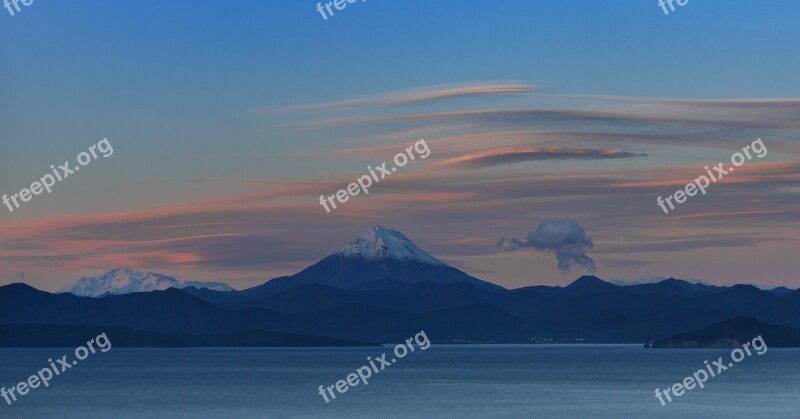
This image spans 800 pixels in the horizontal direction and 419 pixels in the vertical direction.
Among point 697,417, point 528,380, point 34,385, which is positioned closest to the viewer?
point 697,417

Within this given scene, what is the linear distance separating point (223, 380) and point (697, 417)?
77.6 meters

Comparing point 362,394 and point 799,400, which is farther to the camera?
point 362,394

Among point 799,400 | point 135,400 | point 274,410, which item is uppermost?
point 135,400

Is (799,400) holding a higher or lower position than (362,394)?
lower

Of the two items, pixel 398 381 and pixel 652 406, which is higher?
pixel 398 381

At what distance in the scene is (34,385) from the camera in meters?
147

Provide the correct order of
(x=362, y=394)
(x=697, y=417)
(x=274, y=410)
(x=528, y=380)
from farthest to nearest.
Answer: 1. (x=528, y=380)
2. (x=362, y=394)
3. (x=274, y=410)
4. (x=697, y=417)

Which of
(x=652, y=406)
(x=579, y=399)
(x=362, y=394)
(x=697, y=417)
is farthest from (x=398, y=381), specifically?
(x=697, y=417)

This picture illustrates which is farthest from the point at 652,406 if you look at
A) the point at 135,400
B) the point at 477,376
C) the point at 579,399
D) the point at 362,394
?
the point at 477,376

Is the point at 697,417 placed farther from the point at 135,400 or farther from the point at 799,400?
the point at 135,400

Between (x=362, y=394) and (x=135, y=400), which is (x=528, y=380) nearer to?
(x=362, y=394)

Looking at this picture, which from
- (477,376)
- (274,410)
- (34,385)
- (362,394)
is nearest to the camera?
(274,410)

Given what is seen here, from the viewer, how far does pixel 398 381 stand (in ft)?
504

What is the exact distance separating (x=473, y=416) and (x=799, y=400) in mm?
33652
